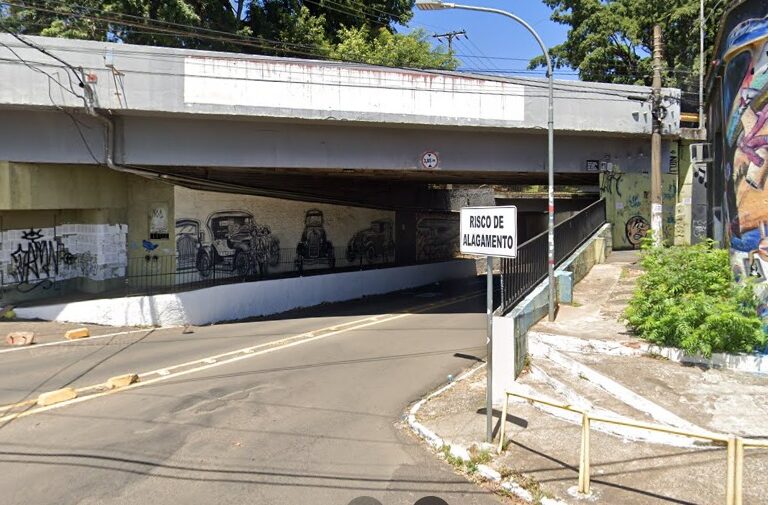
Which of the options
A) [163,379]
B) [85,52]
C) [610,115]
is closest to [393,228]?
[610,115]

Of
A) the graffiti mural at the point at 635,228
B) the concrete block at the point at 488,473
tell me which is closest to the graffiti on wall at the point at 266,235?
the graffiti mural at the point at 635,228

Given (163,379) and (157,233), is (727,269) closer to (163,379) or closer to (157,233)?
(163,379)

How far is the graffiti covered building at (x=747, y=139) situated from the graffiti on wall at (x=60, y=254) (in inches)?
671

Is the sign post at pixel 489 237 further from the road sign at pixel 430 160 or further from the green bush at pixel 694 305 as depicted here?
the road sign at pixel 430 160

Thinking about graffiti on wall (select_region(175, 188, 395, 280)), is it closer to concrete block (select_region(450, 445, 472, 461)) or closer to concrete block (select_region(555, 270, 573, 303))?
concrete block (select_region(555, 270, 573, 303))

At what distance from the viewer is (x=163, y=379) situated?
9.73 m

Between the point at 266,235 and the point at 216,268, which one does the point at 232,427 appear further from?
the point at 266,235

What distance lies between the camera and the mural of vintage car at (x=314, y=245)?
78.8ft

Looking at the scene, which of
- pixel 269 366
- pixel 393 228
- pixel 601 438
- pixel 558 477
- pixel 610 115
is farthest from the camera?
pixel 393 228

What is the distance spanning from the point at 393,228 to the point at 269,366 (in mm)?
19659

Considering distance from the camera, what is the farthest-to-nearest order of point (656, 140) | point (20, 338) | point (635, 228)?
point (635, 228) → point (656, 140) → point (20, 338)

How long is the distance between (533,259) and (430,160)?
7.21 meters

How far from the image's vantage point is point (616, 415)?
22.5 feet

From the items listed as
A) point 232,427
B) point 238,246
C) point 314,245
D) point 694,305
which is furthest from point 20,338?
point 694,305
